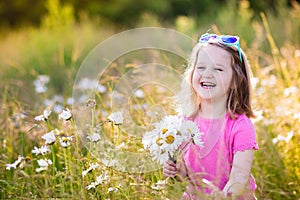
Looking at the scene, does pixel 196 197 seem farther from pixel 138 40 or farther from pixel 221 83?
pixel 138 40

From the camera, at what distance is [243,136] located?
2193 millimetres

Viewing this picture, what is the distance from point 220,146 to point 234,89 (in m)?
0.28

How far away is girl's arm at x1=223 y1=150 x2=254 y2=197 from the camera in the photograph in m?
2.09

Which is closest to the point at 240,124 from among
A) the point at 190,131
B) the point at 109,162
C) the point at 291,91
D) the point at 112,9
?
the point at 190,131

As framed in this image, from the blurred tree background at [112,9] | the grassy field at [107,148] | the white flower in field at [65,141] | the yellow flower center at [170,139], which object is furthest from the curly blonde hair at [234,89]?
the blurred tree background at [112,9]

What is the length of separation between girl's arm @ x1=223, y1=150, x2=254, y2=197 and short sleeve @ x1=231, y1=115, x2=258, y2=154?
0.02 m

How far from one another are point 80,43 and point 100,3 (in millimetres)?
7772

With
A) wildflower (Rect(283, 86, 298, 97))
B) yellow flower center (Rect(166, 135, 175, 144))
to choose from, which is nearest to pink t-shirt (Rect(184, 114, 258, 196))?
yellow flower center (Rect(166, 135, 175, 144))

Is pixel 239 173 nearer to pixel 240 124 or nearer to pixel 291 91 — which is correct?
pixel 240 124

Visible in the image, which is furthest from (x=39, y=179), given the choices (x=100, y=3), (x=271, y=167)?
(x=100, y=3)

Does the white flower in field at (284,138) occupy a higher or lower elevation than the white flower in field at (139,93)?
lower

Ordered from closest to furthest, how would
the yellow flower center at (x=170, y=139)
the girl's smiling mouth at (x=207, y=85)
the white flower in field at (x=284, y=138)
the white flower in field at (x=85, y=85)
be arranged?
the yellow flower center at (x=170, y=139) → the girl's smiling mouth at (x=207, y=85) → the white flower in field at (x=284, y=138) → the white flower in field at (x=85, y=85)

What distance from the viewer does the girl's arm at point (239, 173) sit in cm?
209

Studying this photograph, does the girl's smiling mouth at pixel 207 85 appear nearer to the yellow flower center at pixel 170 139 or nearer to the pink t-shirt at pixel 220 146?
the pink t-shirt at pixel 220 146
